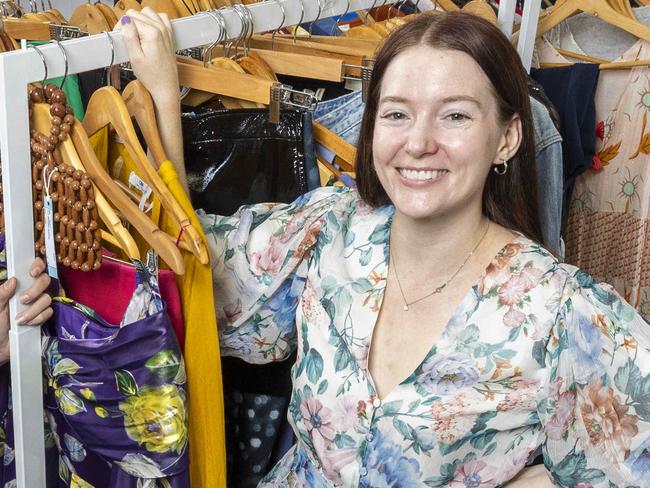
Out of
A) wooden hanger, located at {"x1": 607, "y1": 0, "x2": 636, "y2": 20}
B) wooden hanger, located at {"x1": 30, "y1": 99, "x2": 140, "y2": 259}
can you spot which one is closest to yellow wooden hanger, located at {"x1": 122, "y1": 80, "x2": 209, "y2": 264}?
wooden hanger, located at {"x1": 30, "y1": 99, "x2": 140, "y2": 259}

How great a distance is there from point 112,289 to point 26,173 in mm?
187

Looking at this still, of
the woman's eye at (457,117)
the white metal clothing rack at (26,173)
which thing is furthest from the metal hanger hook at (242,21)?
the woman's eye at (457,117)

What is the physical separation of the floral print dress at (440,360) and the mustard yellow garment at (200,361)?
0.49 ft

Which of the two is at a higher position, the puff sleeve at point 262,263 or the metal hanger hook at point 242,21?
the metal hanger hook at point 242,21

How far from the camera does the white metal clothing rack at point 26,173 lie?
3.14 ft

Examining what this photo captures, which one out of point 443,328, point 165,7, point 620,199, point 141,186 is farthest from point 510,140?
point 620,199

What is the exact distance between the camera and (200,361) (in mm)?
1124

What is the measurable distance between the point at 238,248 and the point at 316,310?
0.15m

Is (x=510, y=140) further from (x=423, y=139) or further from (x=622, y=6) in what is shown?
(x=622, y=6)

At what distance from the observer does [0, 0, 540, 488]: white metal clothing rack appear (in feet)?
3.14

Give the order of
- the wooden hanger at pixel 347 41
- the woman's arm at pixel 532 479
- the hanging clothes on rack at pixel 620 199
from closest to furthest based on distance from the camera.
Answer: the woman's arm at pixel 532 479 < the wooden hanger at pixel 347 41 < the hanging clothes on rack at pixel 620 199

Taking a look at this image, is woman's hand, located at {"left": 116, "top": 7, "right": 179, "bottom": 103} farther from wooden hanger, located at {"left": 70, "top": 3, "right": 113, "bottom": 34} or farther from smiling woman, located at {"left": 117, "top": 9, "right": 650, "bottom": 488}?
wooden hanger, located at {"left": 70, "top": 3, "right": 113, "bottom": 34}

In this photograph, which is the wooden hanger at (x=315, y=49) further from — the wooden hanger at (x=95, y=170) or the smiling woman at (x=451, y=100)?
the wooden hanger at (x=95, y=170)

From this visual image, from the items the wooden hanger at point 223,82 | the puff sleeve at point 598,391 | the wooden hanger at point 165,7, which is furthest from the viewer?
the wooden hanger at point 165,7
